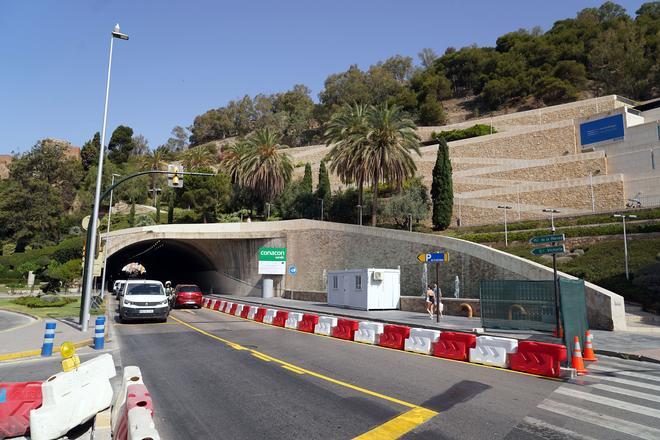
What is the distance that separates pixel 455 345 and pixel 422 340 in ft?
3.99

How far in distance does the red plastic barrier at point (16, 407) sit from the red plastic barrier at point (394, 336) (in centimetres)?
963

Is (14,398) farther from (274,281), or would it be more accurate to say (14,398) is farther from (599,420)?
(274,281)

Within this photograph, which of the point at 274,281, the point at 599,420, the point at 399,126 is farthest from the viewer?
the point at 274,281

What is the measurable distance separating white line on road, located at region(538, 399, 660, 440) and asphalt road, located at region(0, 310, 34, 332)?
746 inches

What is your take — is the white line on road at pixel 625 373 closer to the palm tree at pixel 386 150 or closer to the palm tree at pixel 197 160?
the palm tree at pixel 386 150

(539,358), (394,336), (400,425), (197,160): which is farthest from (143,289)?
(197,160)

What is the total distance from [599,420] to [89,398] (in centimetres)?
722

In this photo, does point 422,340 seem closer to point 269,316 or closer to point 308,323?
point 308,323

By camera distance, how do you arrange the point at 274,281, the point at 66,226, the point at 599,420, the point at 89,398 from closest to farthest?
the point at 89,398 → the point at 599,420 → the point at 274,281 → the point at 66,226

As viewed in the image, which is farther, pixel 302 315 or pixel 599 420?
pixel 302 315

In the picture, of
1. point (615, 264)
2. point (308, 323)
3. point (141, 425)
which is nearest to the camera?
point (141, 425)

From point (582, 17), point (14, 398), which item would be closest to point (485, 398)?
point (14, 398)

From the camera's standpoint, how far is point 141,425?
13.5 ft

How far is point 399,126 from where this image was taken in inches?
1583
